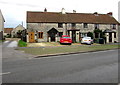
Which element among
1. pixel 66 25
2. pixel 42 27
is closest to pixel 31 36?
pixel 42 27

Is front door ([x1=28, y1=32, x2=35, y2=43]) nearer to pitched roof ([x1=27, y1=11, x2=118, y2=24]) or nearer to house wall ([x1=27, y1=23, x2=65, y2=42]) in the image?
house wall ([x1=27, y1=23, x2=65, y2=42])

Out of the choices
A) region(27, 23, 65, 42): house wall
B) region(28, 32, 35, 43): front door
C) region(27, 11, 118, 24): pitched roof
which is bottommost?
region(28, 32, 35, 43): front door

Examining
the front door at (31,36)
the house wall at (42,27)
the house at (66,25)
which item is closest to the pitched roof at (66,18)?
the house at (66,25)

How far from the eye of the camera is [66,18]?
1315 inches

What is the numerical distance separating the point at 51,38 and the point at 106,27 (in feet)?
52.5

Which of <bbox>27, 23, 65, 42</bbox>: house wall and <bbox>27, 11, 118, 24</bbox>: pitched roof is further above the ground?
<bbox>27, 11, 118, 24</bbox>: pitched roof

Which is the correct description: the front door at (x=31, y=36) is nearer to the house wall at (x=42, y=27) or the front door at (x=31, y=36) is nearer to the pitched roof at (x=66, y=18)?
the house wall at (x=42, y=27)

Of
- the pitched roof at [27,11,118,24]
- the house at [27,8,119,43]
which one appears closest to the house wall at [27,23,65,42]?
the house at [27,8,119,43]

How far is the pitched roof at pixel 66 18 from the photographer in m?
31.4

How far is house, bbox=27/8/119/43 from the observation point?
30.5 m

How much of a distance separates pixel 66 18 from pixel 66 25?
2202 millimetres

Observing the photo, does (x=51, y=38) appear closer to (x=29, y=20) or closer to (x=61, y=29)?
(x=61, y=29)

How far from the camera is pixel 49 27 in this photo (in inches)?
1235

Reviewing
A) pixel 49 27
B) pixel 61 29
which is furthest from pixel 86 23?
pixel 49 27
